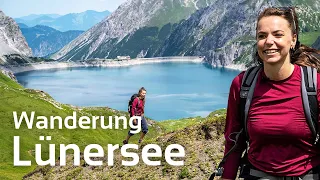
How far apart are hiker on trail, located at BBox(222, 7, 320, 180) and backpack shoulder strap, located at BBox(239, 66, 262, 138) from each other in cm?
2

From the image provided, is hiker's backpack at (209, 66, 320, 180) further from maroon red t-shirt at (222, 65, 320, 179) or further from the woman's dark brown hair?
the woman's dark brown hair

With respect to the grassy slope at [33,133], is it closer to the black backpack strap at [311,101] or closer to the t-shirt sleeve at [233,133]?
the t-shirt sleeve at [233,133]

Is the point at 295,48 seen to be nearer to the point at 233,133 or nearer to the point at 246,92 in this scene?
the point at 246,92

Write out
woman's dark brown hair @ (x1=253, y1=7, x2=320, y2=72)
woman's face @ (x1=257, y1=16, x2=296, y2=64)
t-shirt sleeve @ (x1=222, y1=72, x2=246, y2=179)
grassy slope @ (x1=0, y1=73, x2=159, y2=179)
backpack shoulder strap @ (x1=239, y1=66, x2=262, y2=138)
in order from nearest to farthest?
1. woman's face @ (x1=257, y1=16, x2=296, y2=64)
2. woman's dark brown hair @ (x1=253, y1=7, x2=320, y2=72)
3. backpack shoulder strap @ (x1=239, y1=66, x2=262, y2=138)
4. t-shirt sleeve @ (x1=222, y1=72, x2=246, y2=179)
5. grassy slope @ (x1=0, y1=73, x2=159, y2=179)

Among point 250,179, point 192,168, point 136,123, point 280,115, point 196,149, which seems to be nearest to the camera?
point 280,115

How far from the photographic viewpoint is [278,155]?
5.94 meters

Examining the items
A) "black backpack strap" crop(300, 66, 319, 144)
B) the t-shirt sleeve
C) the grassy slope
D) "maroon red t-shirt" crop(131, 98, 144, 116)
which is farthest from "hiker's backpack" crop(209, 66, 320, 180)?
the grassy slope

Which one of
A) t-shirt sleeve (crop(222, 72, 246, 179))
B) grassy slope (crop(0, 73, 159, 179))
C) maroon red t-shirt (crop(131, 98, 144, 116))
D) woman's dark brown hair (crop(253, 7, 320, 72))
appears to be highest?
woman's dark brown hair (crop(253, 7, 320, 72))

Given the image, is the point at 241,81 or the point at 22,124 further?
the point at 22,124

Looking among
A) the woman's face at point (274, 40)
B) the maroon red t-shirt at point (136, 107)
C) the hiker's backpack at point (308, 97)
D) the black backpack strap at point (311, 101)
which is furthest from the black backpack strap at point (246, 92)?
the maroon red t-shirt at point (136, 107)

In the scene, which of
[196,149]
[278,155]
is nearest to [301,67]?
[278,155]

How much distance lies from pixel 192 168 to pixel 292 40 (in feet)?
43.6

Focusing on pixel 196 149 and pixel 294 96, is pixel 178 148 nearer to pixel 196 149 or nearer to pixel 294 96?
pixel 196 149

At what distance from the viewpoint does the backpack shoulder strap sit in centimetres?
631
